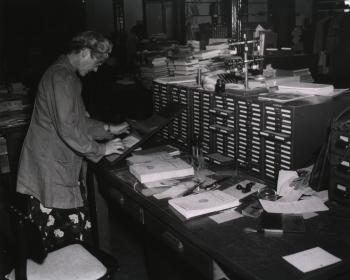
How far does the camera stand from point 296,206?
204 centimetres

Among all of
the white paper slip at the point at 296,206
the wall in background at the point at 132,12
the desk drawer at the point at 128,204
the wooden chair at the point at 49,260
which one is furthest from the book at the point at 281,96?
the wall in background at the point at 132,12

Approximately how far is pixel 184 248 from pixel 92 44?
1.32m

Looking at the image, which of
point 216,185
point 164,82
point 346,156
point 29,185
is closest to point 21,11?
point 164,82

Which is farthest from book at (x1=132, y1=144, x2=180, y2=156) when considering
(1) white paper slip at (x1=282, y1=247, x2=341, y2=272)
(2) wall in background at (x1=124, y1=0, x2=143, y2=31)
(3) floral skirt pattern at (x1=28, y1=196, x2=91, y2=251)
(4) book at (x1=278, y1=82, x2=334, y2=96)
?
(2) wall in background at (x1=124, y1=0, x2=143, y2=31)

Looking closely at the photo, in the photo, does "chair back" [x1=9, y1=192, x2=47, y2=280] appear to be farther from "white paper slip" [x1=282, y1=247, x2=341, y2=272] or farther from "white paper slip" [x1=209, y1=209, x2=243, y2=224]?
"white paper slip" [x1=282, y1=247, x2=341, y2=272]

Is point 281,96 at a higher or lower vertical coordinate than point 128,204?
higher

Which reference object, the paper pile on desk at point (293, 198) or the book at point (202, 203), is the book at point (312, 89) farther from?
the book at point (202, 203)

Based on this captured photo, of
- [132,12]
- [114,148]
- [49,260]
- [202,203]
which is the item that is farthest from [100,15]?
[202,203]

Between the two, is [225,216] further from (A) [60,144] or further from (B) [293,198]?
(A) [60,144]

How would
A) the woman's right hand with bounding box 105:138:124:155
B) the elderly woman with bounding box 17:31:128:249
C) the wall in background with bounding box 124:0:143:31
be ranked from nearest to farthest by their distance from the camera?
the elderly woman with bounding box 17:31:128:249
the woman's right hand with bounding box 105:138:124:155
the wall in background with bounding box 124:0:143:31

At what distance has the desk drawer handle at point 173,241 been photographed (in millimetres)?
1936

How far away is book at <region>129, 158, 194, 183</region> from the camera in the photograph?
2418mm

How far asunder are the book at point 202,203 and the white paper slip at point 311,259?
493mm

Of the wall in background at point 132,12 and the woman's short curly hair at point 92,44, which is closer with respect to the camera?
the woman's short curly hair at point 92,44
